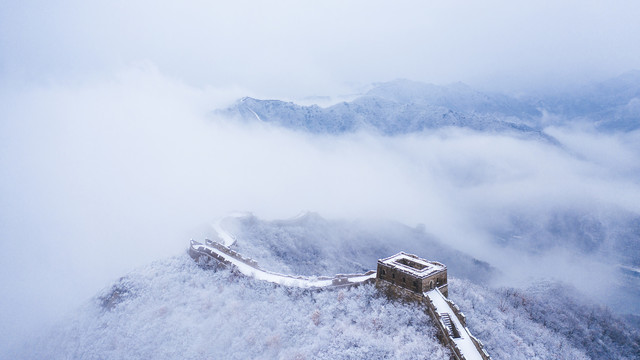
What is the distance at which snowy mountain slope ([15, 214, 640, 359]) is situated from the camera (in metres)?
39.7

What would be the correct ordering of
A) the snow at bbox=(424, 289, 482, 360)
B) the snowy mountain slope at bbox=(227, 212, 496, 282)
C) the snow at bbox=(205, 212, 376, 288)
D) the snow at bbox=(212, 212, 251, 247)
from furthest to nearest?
the snowy mountain slope at bbox=(227, 212, 496, 282)
the snow at bbox=(212, 212, 251, 247)
the snow at bbox=(205, 212, 376, 288)
the snow at bbox=(424, 289, 482, 360)

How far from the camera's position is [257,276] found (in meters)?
53.2

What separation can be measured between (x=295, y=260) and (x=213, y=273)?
30184mm

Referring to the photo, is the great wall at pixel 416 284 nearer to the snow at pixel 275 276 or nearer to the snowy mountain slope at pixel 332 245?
the snow at pixel 275 276

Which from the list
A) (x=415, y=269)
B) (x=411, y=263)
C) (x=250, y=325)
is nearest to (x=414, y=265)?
(x=411, y=263)

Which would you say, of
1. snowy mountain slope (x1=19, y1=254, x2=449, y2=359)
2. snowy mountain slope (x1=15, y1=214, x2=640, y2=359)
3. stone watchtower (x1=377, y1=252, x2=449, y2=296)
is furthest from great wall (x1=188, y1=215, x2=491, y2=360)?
snowy mountain slope (x1=19, y1=254, x2=449, y2=359)

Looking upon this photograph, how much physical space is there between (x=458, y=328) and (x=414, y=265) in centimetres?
974

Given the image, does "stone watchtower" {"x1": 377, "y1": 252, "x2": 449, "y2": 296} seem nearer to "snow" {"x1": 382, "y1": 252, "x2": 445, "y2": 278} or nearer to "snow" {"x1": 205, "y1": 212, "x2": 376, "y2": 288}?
"snow" {"x1": 382, "y1": 252, "x2": 445, "y2": 278}

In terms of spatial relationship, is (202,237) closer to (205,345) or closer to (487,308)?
(205,345)

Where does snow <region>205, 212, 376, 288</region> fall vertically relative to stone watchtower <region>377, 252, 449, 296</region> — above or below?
below

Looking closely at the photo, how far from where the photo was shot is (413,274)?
4131 centimetres

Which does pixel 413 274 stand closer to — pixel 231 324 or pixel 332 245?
pixel 231 324

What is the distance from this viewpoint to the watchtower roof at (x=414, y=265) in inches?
1650

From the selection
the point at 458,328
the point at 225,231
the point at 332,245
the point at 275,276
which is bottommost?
the point at 332,245
